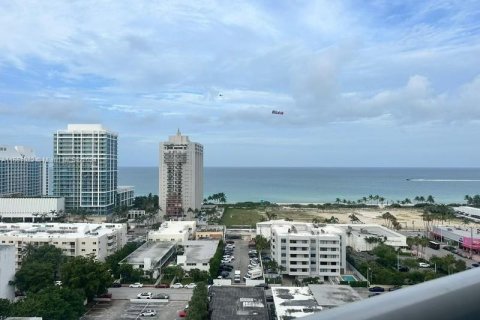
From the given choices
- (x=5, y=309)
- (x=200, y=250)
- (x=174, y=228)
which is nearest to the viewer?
(x=5, y=309)

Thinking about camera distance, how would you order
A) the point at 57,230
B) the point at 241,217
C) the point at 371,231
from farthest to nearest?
the point at 241,217 → the point at 371,231 → the point at 57,230

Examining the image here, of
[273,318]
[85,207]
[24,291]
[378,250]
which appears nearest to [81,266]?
[24,291]

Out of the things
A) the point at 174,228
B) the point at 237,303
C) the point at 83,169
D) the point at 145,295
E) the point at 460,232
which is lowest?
the point at 145,295

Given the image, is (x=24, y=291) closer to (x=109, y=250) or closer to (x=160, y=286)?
(x=160, y=286)

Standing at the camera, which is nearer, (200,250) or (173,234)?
(200,250)

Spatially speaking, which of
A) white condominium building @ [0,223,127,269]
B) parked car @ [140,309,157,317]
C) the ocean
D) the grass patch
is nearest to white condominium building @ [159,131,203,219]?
the grass patch

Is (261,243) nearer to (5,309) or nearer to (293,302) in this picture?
(293,302)

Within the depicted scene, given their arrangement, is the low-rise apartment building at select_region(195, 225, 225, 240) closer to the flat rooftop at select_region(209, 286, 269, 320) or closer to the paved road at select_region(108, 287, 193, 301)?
the paved road at select_region(108, 287, 193, 301)

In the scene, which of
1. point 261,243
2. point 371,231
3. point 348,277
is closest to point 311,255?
point 348,277
